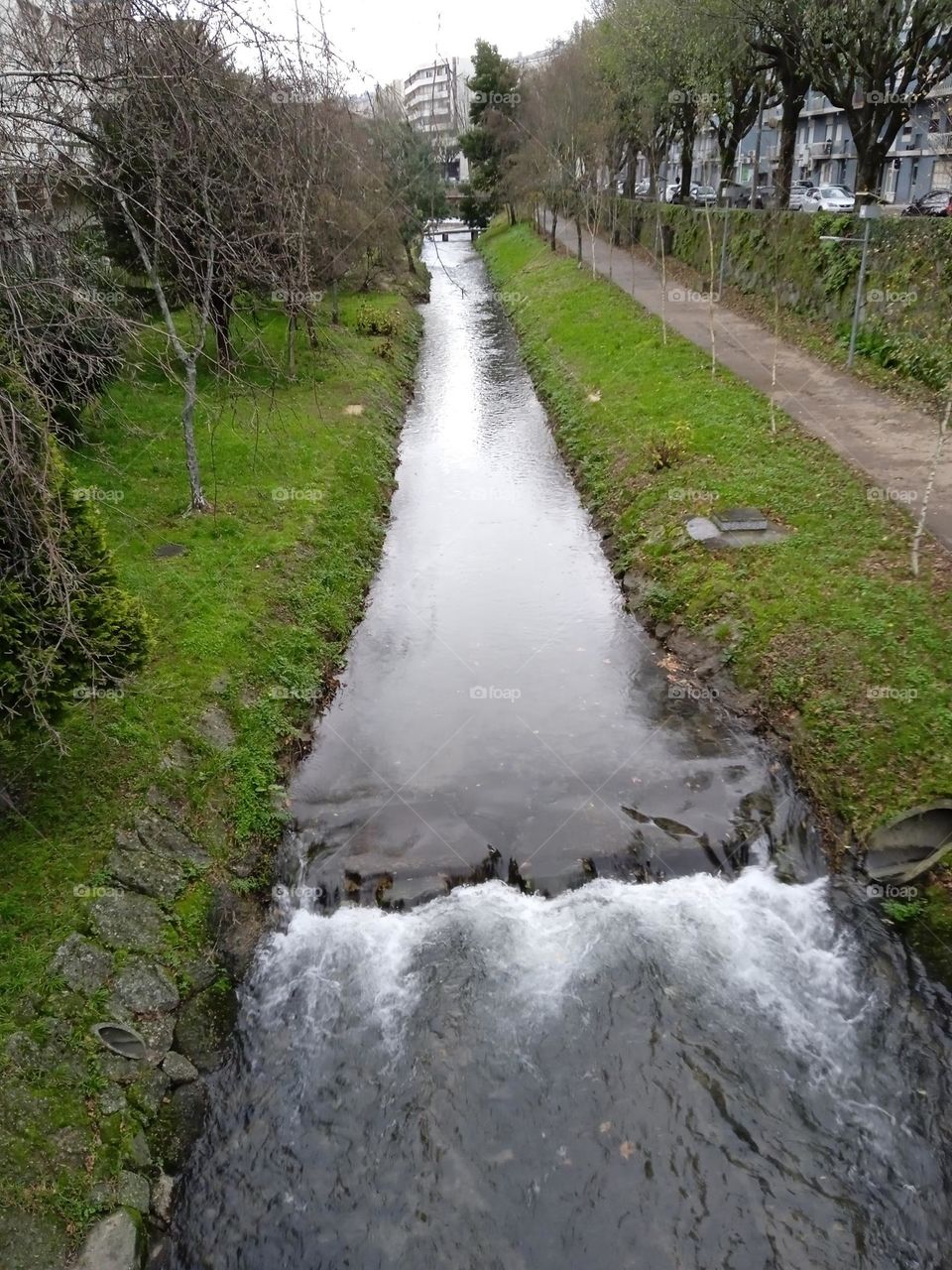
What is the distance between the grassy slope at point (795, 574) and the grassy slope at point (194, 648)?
5.77 meters

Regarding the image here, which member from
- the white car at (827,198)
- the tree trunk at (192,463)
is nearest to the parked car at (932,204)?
the white car at (827,198)

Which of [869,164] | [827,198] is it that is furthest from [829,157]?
[869,164]

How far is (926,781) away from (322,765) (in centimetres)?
755

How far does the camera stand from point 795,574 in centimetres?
1369

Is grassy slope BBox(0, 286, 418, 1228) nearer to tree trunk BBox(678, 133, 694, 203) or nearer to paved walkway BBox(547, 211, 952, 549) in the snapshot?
paved walkway BBox(547, 211, 952, 549)

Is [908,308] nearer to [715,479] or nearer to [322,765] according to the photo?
[715,479]

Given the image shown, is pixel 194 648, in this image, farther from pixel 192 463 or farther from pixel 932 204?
pixel 932 204

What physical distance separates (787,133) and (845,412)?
1622 cm

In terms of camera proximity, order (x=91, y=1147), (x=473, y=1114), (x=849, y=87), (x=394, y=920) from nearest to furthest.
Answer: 1. (x=91, y=1147)
2. (x=473, y=1114)
3. (x=394, y=920)
4. (x=849, y=87)

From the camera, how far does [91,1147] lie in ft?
22.8

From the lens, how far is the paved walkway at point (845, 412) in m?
15.3

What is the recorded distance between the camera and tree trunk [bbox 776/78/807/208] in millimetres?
27672

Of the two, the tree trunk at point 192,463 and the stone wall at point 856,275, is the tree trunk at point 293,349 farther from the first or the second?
the stone wall at point 856,275

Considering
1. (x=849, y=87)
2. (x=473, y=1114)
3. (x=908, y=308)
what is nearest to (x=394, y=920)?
(x=473, y=1114)
